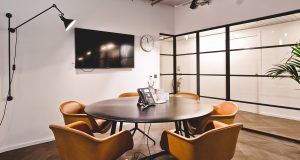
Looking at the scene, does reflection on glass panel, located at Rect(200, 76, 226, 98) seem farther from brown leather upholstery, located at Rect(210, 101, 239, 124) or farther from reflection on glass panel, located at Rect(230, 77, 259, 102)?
brown leather upholstery, located at Rect(210, 101, 239, 124)

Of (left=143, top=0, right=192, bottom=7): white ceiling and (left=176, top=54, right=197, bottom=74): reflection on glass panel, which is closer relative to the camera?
(left=143, top=0, right=192, bottom=7): white ceiling

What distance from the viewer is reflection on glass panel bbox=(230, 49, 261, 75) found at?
4.65 m

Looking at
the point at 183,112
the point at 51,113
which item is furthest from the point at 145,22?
the point at 183,112

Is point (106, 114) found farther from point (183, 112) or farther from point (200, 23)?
point (200, 23)

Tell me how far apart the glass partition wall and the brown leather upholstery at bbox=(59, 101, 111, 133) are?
8.80 ft

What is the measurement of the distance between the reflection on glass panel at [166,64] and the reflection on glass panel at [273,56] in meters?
2.21

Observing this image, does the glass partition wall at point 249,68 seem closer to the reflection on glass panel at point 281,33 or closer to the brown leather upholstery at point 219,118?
the reflection on glass panel at point 281,33

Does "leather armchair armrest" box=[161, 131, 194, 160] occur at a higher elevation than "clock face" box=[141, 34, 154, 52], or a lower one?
lower

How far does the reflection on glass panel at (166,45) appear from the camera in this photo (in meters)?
5.27

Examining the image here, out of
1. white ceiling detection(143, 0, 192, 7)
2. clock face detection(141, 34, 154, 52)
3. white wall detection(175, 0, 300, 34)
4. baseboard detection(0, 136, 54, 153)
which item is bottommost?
baseboard detection(0, 136, 54, 153)

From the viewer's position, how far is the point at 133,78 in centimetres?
432

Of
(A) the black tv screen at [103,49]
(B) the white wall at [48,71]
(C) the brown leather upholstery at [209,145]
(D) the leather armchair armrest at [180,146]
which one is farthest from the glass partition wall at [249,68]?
(D) the leather armchair armrest at [180,146]

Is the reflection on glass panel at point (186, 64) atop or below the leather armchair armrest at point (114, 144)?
atop

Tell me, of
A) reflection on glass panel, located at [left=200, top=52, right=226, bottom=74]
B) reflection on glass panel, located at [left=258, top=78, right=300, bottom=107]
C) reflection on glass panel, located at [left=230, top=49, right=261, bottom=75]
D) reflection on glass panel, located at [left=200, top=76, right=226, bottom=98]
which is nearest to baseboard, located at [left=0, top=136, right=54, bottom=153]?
reflection on glass panel, located at [left=200, top=76, right=226, bottom=98]
